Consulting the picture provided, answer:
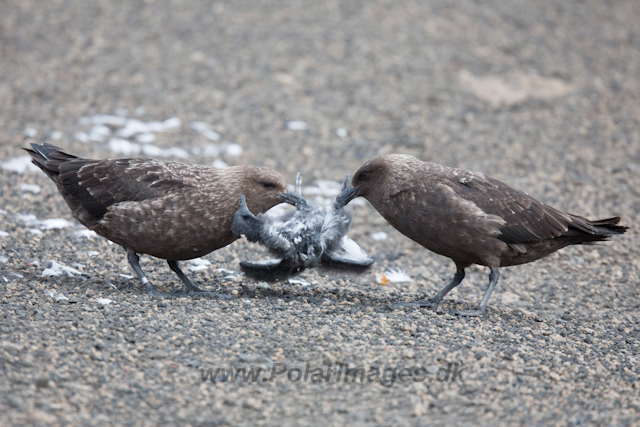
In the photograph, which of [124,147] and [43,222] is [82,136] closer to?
[124,147]

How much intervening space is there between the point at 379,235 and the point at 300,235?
2.09m

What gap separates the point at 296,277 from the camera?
6.11 m

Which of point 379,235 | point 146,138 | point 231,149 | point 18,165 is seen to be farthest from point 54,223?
point 379,235

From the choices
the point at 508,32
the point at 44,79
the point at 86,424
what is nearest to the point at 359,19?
the point at 508,32

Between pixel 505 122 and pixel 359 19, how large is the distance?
10.5ft

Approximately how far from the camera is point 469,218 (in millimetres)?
5387

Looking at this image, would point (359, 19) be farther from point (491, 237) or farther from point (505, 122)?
point (491, 237)

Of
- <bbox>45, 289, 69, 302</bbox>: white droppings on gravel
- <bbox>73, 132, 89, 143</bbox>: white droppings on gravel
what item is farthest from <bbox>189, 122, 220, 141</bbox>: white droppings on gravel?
<bbox>45, 289, 69, 302</bbox>: white droppings on gravel

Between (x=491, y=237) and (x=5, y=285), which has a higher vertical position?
(x=491, y=237)

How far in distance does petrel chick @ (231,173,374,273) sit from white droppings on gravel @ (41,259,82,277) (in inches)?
55.3

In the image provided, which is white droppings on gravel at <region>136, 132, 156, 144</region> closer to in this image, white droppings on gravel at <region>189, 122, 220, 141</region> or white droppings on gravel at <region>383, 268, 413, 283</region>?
white droppings on gravel at <region>189, 122, 220, 141</region>

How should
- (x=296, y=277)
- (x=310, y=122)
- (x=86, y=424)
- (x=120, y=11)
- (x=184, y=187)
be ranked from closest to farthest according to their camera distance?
(x=86, y=424) < (x=184, y=187) < (x=296, y=277) < (x=310, y=122) < (x=120, y=11)

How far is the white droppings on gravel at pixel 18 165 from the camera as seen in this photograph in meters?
7.61

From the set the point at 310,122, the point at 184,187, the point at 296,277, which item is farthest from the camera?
the point at 310,122
